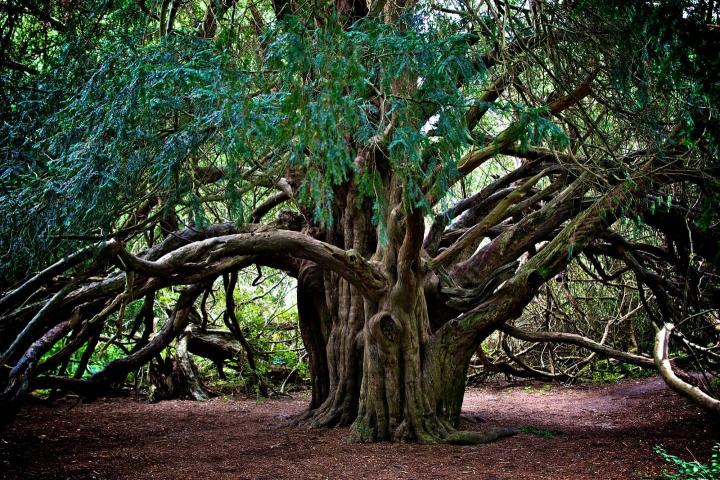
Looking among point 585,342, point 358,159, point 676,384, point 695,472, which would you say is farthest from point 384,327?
point 676,384

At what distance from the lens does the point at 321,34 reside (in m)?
3.03

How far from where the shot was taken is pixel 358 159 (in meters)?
5.57

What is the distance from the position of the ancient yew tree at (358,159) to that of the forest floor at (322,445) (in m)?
0.53

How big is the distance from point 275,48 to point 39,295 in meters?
3.90

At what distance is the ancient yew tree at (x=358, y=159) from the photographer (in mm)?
3188

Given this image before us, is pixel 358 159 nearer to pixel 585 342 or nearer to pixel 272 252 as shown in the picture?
pixel 272 252

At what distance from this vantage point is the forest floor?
4.61 m

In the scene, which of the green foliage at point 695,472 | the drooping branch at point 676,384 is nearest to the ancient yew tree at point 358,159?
the drooping branch at point 676,384

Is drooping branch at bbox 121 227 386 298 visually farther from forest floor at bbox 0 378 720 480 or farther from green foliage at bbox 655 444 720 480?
green foliage at bbox 655 444 720 480

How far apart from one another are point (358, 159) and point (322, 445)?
8.10 ft

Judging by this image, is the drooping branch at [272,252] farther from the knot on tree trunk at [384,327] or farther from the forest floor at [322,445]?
the forest floor at [322,445]

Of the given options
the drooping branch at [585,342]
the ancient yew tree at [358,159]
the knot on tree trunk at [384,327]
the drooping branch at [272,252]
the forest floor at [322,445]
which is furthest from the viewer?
the drooping branch at [585,342]

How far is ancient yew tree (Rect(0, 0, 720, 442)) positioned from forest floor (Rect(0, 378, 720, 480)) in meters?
0.53

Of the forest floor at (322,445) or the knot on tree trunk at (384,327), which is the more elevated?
the knot on tree trunk at (384,327)
